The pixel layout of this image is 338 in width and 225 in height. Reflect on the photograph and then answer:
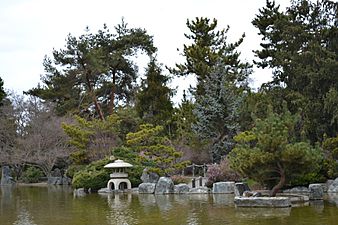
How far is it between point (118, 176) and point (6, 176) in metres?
14.6

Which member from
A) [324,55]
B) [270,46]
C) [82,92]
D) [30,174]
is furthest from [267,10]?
[30,174]

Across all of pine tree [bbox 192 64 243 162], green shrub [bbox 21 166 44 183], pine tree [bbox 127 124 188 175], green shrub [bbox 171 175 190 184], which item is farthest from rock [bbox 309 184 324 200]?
green shrub [bbox 21 166 44 183]

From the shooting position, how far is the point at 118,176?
21.9 meters

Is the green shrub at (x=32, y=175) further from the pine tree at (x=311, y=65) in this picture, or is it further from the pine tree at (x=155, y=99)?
the pine tree at (x=311, y=65)

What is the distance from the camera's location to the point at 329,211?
11.8 meters

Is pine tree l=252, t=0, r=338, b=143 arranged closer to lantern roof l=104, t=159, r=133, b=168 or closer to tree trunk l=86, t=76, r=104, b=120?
lantern roof l=104, t=159, r=133, b=168

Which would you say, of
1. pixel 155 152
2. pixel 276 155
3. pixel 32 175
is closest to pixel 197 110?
pixel 155 152

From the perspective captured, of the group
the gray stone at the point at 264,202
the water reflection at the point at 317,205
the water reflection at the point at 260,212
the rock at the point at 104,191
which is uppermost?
the rock at the point at 104,191

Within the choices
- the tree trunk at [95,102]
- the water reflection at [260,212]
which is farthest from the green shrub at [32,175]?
the water reflection at [260,212]

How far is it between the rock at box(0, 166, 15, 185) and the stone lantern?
548 inches

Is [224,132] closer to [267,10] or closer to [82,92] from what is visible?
[267,10]

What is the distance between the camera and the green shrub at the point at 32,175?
112 feet

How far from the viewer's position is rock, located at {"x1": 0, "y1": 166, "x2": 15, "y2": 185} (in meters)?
33.2

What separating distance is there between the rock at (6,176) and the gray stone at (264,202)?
23593 mm
